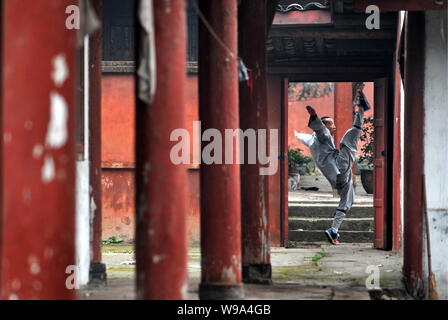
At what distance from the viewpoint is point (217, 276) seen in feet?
25.4

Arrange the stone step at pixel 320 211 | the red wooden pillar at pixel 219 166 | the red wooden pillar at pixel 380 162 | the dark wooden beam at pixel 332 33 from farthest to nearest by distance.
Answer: the stone step at pixel 320 211
the red wooden pillar at pixel 380 162
the dark wooden beam at pixel 332 33
the red wooden pillar at pixel 219 166

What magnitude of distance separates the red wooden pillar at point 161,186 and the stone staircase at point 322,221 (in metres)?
10.6

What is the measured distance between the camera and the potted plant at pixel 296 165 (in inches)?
889

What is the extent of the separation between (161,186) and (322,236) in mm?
10944

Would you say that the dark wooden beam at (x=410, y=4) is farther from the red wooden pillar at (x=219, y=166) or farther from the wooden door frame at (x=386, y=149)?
the wooden door frame at (x=386, y=149)

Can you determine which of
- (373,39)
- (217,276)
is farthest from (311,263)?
(217,276)

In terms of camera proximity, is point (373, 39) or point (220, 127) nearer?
point (220, 127)

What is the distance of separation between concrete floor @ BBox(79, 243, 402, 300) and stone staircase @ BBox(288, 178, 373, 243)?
0.71 m

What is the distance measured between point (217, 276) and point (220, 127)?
1.18 meters

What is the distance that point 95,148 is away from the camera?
9.66 metres

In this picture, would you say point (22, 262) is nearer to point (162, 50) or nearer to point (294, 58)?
point (162, 50)

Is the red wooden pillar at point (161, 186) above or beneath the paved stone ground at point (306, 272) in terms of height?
above

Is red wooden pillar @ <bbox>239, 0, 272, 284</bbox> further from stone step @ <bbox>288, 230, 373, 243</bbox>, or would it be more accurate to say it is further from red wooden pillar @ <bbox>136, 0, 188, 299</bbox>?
stone step @ <bbox>288, 230, 373, 243</bbox>

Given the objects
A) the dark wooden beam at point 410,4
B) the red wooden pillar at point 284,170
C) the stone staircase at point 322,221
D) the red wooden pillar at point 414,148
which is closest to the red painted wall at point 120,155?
the red wooden pillar at point 284,170
